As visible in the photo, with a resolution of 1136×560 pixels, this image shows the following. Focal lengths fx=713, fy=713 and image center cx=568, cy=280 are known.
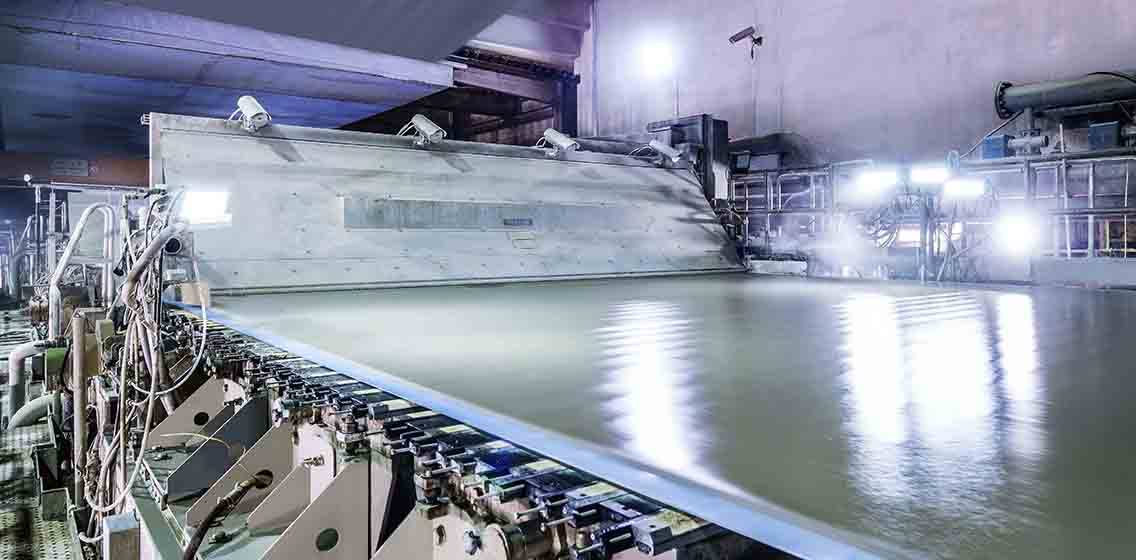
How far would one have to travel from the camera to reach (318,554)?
1.52m

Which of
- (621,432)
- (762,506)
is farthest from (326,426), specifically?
(762,506)

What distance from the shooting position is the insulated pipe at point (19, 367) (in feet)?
11.7

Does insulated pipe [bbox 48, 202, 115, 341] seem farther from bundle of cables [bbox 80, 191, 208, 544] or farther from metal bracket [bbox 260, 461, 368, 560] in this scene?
metal bracket [bbox 260, 461, 368, 560]

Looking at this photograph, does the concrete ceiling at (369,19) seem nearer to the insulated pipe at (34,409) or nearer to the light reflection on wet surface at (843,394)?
the insulated pipe at (34,409)

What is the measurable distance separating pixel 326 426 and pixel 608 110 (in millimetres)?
7896

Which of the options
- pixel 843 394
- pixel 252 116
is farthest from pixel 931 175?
pixel 252 116

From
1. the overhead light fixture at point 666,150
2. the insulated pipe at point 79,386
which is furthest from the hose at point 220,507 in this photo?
the overhead light fixture at point 666,150

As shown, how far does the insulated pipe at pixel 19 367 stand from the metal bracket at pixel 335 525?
2.84 m

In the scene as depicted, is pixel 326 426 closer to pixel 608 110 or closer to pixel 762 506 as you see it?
pixel 762 506

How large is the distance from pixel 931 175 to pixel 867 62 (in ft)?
5.82

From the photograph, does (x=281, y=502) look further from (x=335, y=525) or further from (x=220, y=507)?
(x=335, y=525)

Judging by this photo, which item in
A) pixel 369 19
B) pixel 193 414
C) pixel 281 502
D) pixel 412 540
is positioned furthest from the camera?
pixel 369 19

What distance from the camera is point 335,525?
155 cm

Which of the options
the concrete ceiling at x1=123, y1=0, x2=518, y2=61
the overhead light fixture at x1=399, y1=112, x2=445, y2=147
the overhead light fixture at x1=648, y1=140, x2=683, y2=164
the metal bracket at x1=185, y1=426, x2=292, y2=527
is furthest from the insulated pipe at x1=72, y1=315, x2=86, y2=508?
the overhead light fixture at x1=648, y1=140, x2=683, y2=164
